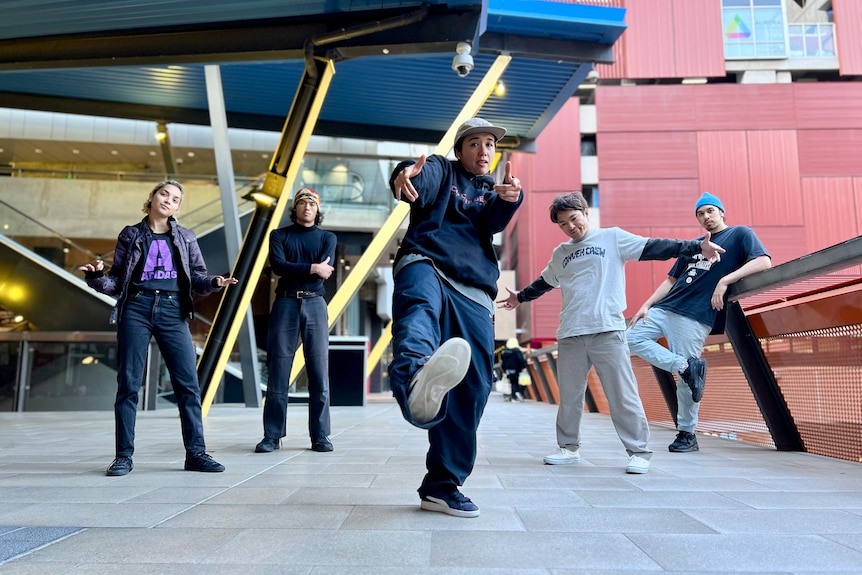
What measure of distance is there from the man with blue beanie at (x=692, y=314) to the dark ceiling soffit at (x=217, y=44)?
5090 mm

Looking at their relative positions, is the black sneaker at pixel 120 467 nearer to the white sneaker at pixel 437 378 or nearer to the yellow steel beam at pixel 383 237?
the white sneaker at pixel 437 378

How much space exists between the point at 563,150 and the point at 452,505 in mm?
29922

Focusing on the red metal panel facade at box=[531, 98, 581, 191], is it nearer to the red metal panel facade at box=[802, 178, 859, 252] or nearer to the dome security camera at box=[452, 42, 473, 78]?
the red metal panel facade at box=[802, 178, 859, 252]

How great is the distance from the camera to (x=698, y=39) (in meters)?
29.5

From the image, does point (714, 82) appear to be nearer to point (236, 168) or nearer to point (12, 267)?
point (236, 168)

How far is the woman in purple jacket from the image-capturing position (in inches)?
145

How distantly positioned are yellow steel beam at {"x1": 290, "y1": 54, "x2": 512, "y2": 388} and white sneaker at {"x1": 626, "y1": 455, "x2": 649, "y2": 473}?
8.11 m

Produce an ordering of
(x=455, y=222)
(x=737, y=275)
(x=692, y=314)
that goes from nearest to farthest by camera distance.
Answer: (x=455, y=222) < (x=737, y=275) < (x=692, y=314)

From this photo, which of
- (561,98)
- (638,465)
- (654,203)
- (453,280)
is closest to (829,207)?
(654,203)

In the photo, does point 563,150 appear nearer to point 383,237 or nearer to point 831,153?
point 831,153

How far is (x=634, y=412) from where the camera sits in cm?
389

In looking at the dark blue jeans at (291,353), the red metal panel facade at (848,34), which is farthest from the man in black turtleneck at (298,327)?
the red metal panel facade at (848,34)

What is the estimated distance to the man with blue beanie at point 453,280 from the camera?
2506 mm

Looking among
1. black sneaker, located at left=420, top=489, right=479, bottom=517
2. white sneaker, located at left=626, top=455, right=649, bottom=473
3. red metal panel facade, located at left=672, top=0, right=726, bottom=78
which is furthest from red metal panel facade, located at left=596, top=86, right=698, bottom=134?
black sneaker, located at left=420, top=489, right=479, bottom=517
